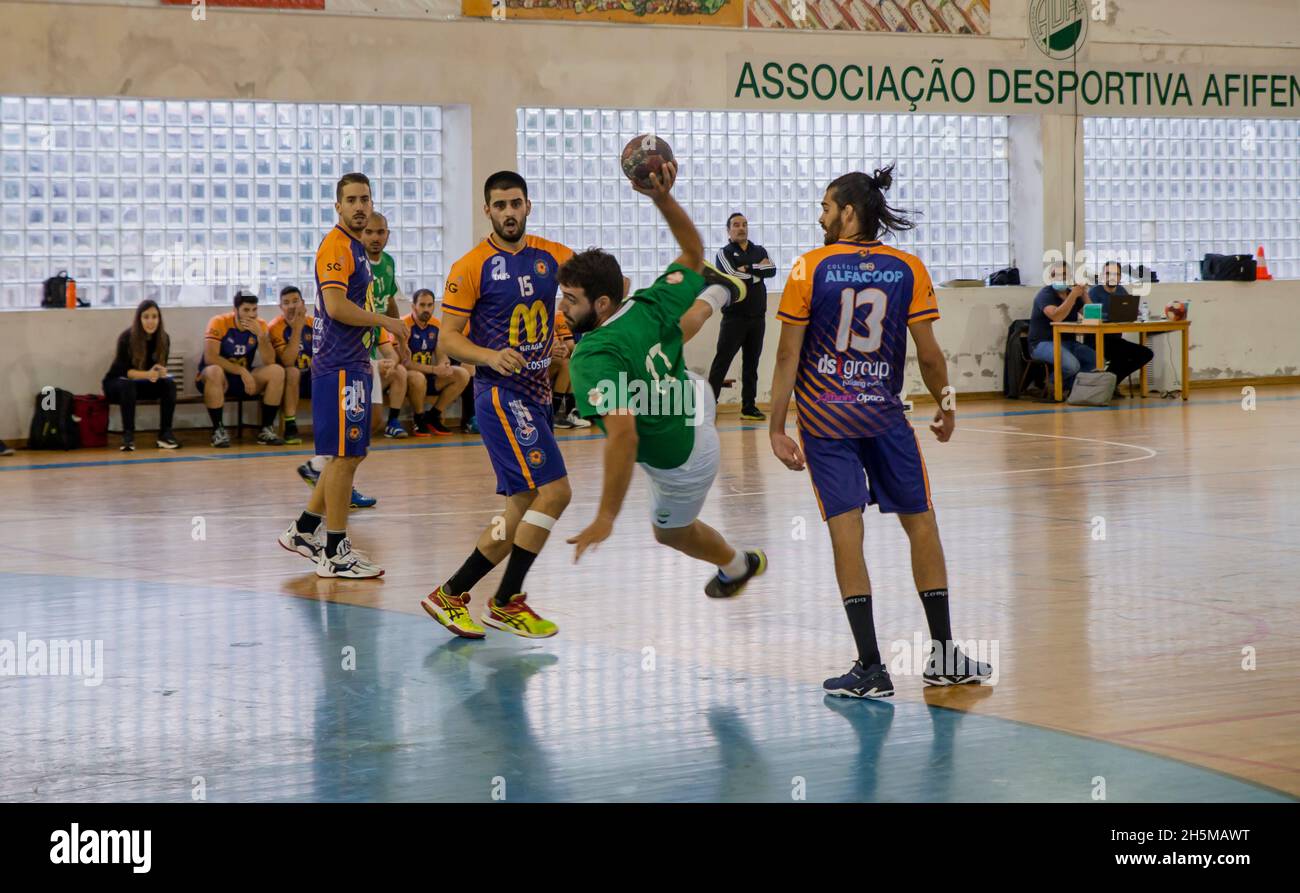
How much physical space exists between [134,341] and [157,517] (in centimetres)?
514

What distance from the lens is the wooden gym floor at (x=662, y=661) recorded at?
186 inches

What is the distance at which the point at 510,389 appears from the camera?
696 cm

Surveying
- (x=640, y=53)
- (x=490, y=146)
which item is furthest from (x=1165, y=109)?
(x=490, y=146)

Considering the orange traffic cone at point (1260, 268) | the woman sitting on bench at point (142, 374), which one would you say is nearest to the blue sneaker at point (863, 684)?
the woman sitting on bench at point (142, 374)

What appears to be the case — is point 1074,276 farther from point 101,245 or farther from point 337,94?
point 101,245

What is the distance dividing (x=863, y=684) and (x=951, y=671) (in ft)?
1.28

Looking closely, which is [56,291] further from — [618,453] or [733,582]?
[618,453]

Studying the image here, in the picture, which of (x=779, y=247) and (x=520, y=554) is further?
(x=779, y=247)

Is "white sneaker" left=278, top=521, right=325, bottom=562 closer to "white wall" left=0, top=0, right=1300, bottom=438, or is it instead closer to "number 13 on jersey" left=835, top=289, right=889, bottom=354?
"number 13 on jersey" left=835, top=289, right=889, bottom=354

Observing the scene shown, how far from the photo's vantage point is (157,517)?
34.9 feet

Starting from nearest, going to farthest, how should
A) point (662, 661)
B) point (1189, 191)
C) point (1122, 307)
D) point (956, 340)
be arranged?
point (662, 661)
point (1122, 307)
point (956, 340)
point (1189, 191)

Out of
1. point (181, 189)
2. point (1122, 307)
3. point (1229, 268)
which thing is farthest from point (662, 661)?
point (1229, 268)

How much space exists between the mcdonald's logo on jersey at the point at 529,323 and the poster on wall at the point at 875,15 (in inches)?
484
